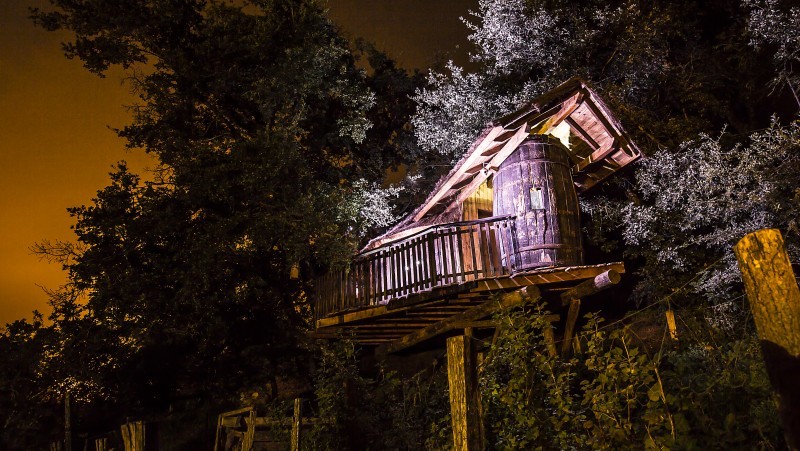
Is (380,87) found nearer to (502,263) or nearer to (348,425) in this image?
(502,263)

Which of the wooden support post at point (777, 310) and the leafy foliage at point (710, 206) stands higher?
the leafy foliage at point (710, 206)

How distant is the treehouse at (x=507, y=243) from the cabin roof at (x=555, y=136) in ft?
0.09

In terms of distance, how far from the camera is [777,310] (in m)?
3.94

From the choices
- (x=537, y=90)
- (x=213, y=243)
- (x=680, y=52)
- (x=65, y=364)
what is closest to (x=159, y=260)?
(x=213, y=243)

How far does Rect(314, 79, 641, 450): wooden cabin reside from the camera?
11.3m

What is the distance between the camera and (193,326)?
14414 mm

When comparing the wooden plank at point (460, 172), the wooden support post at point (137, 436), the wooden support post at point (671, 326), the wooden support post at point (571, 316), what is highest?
the wooden plank at point (460, 172)

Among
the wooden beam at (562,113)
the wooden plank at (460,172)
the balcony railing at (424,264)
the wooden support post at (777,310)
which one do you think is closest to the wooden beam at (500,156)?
the wooden plank at (460,172)

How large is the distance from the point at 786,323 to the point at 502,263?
8491 millimetres

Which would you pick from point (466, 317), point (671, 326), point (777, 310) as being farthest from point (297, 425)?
point (777, 310)

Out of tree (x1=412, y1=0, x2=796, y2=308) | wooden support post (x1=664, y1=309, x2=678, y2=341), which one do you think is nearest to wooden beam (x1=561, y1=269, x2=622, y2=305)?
wooden support post (x1=664, y1=309, x2=678, y2=341)

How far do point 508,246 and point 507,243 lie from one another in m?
0.09

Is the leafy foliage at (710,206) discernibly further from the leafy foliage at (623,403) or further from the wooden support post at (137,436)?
the wooden support post at (137,436)

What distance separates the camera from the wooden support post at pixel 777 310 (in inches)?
145
